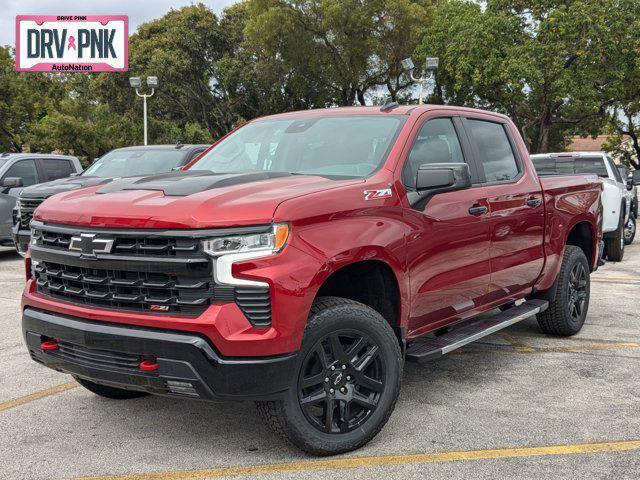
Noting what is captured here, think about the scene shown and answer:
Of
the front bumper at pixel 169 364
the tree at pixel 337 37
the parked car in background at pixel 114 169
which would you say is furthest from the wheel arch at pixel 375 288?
the tree at pixel 337 37

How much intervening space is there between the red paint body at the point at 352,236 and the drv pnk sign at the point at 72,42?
979 inches

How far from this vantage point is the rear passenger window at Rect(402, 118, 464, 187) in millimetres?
4273

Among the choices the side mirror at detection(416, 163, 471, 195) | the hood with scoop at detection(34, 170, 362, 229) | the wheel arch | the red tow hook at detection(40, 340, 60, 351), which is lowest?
the red tow hook at detection(40, 340, 60, 351)

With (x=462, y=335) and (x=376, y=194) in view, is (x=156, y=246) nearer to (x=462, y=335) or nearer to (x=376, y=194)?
(x=376, y=194)

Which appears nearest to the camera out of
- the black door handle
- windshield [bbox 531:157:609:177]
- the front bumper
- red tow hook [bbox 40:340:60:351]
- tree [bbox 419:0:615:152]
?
the front bumper

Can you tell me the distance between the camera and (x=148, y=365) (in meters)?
3.23

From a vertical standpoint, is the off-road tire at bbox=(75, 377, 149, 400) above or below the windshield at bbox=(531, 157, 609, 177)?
below

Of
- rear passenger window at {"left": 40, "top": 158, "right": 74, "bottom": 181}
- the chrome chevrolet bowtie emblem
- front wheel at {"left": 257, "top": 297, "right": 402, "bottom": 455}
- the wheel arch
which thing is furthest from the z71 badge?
rear passenger window at {"left": 40, "top": 158, "right": 74, "bottom": 181}

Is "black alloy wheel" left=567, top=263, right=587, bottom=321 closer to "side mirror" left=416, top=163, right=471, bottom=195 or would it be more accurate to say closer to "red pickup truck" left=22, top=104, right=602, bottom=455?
"red pickup truck" left=22, top=104, right=602, bottom=455

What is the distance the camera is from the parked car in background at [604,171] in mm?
10492

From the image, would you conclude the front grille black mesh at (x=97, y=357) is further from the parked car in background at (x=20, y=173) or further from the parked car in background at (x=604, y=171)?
the parked car in background at (x=20, y=173)

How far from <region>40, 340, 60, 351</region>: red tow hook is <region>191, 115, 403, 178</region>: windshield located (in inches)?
63.8

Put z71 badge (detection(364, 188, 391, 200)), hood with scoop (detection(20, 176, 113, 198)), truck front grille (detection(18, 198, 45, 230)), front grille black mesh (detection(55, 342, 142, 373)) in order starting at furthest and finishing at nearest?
1. truck front grille (detection(18, 198, 45, 230))
2. hood with scoop (detection(20, 176, 113, 198))
3. z71 badge (detection(364, 188, 391, 200))
4. front grille black mesh (detection(55, 342, 142, 373))

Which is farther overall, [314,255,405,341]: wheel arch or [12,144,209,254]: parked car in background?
[12,144,209,254]: parked car in background
